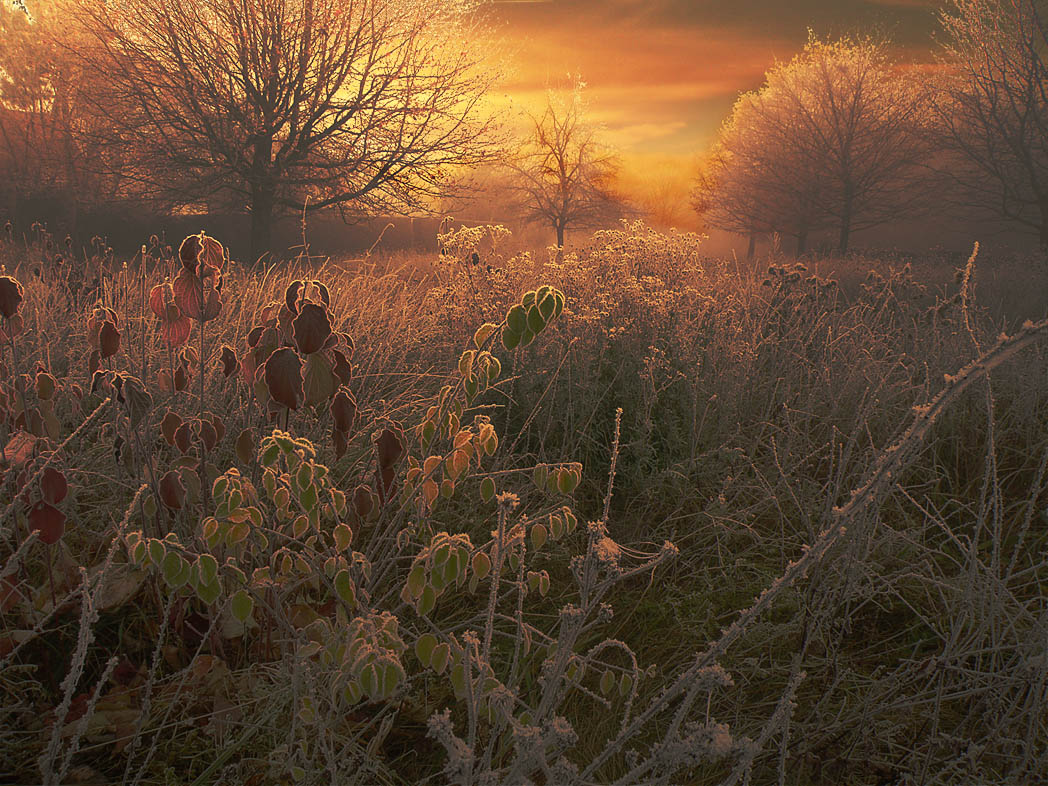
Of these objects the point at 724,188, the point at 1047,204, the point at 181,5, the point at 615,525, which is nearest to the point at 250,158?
the point at 181,5

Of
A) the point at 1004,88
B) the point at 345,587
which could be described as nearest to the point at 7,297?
the point at 345,587

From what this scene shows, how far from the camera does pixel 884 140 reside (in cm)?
2047

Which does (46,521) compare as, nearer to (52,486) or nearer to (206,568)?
(52,486)

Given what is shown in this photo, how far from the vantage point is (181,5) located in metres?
10.2

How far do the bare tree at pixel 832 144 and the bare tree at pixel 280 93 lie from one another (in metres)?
14.1

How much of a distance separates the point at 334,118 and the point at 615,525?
11912 millimetres

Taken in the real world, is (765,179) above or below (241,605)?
above

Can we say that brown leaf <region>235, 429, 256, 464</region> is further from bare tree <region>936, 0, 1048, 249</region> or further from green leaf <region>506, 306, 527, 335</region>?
bare tree <region>936, 0, 1048, 249</region>

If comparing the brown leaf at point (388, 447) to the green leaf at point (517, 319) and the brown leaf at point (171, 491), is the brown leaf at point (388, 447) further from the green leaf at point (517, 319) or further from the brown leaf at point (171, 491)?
the brown leaf at point (171, 491)

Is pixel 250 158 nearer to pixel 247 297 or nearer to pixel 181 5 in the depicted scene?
pixel 181 5

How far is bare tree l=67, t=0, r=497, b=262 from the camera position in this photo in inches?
412

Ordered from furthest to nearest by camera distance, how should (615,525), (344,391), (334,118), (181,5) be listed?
(334,118), (181,5), (615,525), (344,391)

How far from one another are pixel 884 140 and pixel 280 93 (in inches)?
746

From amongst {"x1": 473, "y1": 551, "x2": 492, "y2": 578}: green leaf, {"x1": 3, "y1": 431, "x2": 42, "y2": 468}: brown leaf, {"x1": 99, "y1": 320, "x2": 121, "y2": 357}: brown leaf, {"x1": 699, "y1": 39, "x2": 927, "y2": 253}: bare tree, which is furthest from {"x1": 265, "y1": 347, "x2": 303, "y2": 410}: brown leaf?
{"x1": 699, "y1": 39, "x2": 927, "y2": 253}: bare tree
